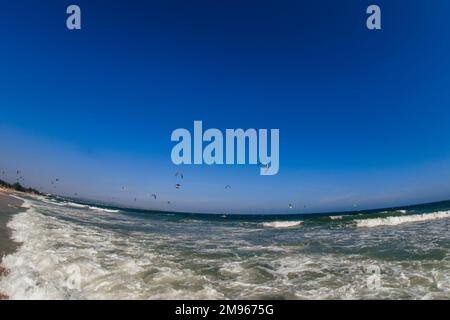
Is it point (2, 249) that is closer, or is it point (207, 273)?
point (207, 273)

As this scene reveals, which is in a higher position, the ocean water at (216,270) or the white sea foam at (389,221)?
the ocean water at (216,270)

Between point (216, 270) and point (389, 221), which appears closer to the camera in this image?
point (216, 270)

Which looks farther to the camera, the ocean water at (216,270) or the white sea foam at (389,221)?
the white sea foam at (389,221)

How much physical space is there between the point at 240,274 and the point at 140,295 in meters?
3.84

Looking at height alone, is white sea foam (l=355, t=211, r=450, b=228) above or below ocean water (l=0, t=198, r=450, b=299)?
below

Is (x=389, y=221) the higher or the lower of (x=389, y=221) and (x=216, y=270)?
the lower

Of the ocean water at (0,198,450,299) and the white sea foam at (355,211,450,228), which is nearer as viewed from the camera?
the ocean water at (0,198,450,299)
